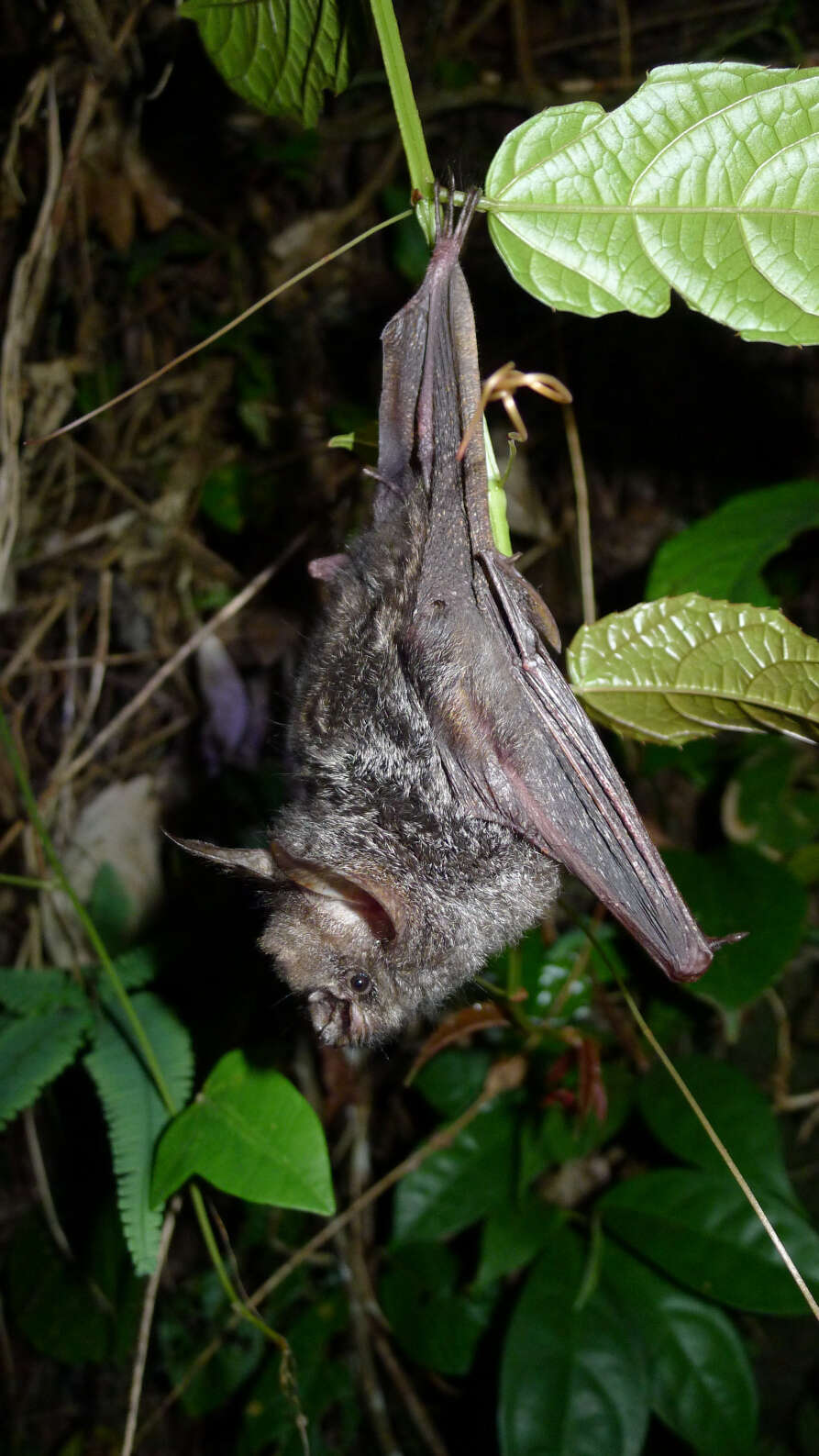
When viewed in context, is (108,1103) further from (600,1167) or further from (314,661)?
(600,1167)

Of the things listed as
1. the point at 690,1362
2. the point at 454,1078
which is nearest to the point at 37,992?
the point at 454,1078

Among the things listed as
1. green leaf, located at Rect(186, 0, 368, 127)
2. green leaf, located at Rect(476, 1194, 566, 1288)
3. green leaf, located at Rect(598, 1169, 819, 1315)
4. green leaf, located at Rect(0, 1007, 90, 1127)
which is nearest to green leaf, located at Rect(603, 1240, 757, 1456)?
green leaf, located at Rect(598, 1169, 819, 1315)

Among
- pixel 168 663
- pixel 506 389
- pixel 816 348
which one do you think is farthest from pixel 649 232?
pixel 816 348

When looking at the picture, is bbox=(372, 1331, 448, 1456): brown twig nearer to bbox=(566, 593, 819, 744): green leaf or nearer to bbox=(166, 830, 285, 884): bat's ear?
bbox=(166, 830, 285, 884): bat's ear

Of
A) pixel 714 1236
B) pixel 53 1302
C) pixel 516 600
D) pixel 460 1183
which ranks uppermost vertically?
pixel 516 600

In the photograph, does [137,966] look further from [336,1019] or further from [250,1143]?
[336,1019]
